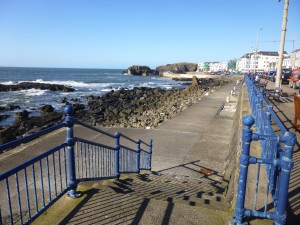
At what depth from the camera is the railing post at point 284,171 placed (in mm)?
2695

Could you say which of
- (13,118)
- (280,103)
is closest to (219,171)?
(280,103)

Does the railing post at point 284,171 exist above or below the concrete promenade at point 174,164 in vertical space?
above

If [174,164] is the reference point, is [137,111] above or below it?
below

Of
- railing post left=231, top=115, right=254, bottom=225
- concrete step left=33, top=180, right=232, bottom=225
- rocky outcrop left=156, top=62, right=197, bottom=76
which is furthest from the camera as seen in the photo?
rocky outcrop left=156, top=62, right=197, bottom=76

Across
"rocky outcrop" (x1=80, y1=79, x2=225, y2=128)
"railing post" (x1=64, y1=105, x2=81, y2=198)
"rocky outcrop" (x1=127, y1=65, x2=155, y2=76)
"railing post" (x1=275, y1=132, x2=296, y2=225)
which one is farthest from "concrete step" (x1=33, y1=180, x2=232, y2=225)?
"rocky outcrop" (x1=127, y1=65, x2=155, y2=76)

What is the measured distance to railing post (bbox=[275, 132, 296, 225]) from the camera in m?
2.70

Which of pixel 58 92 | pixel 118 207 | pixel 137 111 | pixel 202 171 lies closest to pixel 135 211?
pixel 118 207

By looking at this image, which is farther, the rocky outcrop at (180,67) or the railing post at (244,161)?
the rocky outcrop at (180,67)

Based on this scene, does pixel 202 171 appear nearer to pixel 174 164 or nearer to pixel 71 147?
pixel 174 164

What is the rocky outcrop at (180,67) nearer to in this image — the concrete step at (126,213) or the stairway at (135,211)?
the stairway at (135,211)

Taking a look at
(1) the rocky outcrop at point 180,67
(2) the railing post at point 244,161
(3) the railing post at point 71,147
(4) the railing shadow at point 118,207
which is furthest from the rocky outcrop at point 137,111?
(1) the rocky outcrop at point 180,67

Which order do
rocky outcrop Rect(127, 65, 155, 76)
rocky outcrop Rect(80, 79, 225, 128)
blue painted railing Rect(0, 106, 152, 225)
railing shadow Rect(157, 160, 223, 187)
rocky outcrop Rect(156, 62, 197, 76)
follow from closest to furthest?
1. blue painted railing Rect(0, 106, 152, 225)
2. railing shadow Rect(157, 160, 223, 187)
3. rocky outcrop Rect(80, 79, 225, 128)
4. rocky outcrop Rect(127, 65, 155, 76)
5. rocky outcrop Rect(156, 62, 197, 76)

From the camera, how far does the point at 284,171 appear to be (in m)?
2.78

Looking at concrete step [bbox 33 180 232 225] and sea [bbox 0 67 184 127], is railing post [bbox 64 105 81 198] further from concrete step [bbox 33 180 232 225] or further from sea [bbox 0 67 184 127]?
sea [bbox 0 67 184 127]
